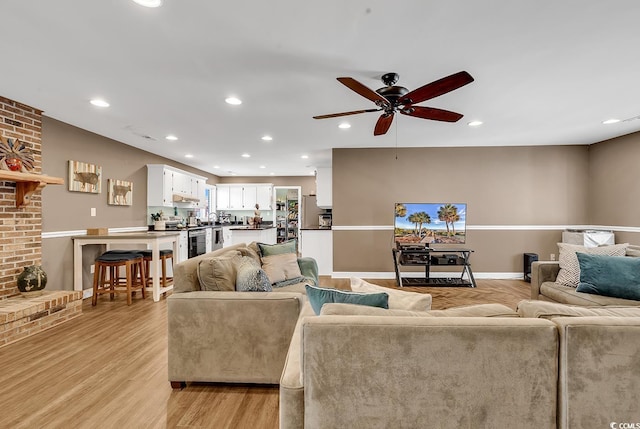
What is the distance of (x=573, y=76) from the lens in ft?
9.18

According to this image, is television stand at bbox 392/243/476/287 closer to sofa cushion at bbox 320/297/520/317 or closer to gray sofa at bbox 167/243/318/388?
gray sofa at bbox 167/243/318/388

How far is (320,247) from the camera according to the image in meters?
6.15

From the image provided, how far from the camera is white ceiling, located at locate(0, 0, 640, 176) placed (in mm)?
→ 1922

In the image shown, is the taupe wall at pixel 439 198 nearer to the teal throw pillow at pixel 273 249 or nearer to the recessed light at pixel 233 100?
the teal throw pillow at pixel 273 249

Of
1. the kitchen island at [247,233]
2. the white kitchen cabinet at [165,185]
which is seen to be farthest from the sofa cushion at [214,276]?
the kitchen island at [247,233]

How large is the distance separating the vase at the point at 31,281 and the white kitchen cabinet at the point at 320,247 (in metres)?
3.79

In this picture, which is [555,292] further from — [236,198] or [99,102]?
[236,198]

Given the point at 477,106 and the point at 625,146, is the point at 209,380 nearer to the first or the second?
the point at 477,106

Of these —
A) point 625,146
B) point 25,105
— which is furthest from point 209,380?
point 625,146

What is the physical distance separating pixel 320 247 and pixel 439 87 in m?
4.23

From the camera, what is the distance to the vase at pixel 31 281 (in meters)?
3.43

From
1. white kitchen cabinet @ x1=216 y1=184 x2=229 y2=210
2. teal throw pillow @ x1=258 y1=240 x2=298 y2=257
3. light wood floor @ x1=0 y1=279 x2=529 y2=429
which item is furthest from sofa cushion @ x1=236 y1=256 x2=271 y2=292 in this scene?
white kitchen cabinet @ x1=216 y1=184 x2=229 y2=210

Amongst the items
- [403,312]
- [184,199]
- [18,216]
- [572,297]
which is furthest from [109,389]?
[184,199]

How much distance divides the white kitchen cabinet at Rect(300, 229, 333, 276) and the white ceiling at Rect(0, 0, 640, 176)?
233cm
